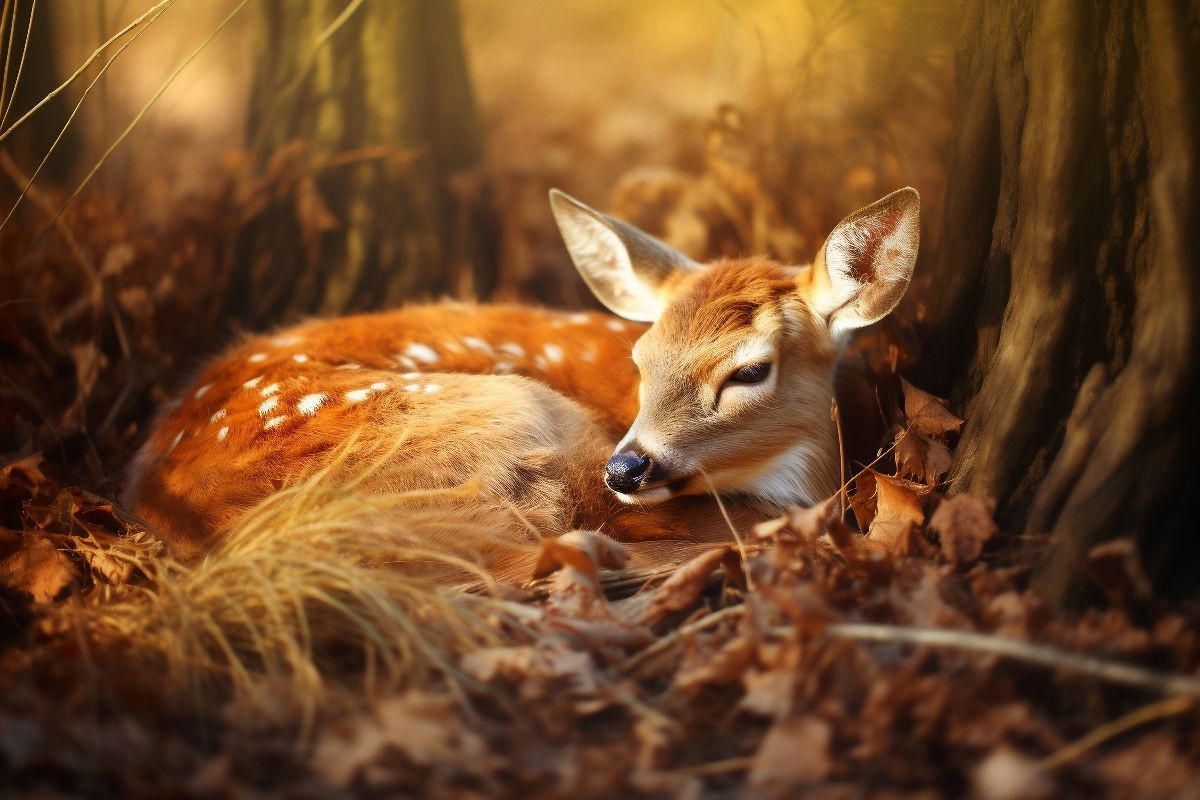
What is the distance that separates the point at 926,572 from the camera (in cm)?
230

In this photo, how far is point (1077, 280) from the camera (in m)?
2.67

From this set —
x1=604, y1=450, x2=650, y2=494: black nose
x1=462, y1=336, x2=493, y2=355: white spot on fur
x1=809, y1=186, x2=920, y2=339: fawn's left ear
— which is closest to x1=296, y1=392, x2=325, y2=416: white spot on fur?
x1=462, y1=336, x2=493, y2=355: white spot on fur

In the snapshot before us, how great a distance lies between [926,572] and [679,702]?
70 centimetres

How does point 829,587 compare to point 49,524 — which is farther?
point 49,524

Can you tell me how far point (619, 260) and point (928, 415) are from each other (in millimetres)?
1448

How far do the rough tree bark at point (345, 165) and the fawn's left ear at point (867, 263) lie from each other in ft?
8.58

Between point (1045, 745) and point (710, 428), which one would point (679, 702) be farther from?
point (710, 428)

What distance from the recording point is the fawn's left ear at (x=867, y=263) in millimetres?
3113

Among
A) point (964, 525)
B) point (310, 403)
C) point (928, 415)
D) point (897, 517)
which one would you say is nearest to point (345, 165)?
point (310, 403)

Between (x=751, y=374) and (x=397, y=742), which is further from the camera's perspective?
(x=751, y=374)

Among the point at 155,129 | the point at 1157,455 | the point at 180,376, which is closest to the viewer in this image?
the point at 1157,455

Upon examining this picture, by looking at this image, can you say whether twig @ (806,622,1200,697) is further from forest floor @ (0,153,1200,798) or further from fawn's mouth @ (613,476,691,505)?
fawn's mouth @ (613,476,691,505)

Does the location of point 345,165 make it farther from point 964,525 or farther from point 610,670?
point 964,525

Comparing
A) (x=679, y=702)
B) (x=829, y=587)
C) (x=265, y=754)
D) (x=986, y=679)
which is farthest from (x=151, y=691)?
(x=986, y=679)
